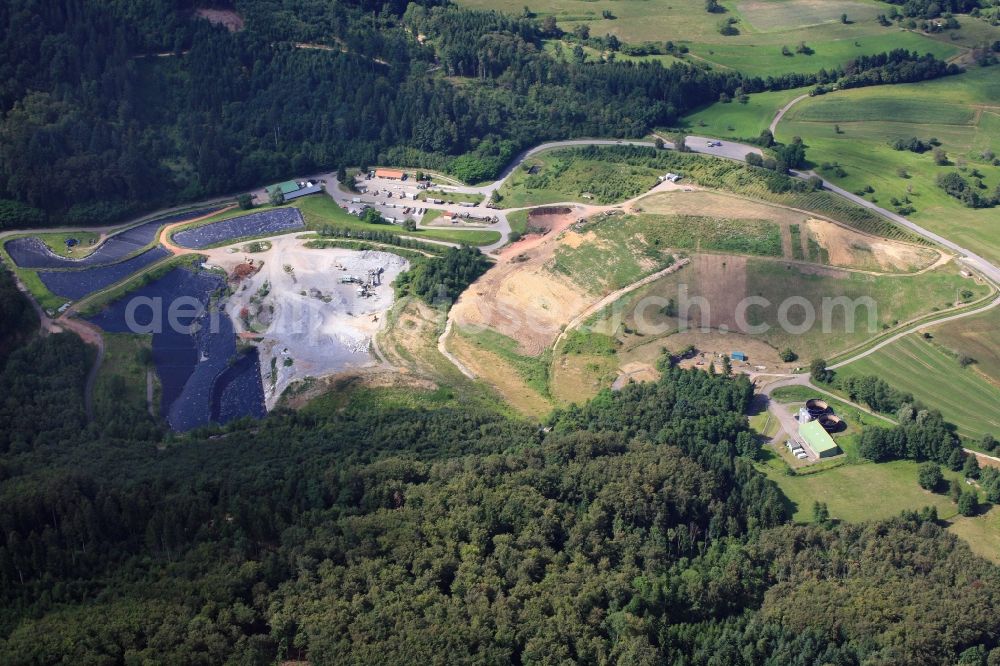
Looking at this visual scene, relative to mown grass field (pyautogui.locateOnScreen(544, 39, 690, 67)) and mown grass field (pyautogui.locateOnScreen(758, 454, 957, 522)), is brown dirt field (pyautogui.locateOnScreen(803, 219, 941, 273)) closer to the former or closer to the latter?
mown grass field (pyautogui.locateOnScreen(758, 454, 957, 522))

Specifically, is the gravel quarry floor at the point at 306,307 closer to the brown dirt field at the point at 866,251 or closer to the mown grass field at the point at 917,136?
the brown dirt field at the point at 866,251

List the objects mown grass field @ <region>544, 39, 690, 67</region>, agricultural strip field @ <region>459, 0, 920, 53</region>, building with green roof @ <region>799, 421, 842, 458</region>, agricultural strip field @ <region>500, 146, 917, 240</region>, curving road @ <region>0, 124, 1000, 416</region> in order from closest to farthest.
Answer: building with green roof @ <region>799, 421, 842, 458</region>
curving road @ <region>0, 124, 1000, 416</region>
agricultural strip field @ <region>500, 146, 917, 240</region>
mown grass field @ <region>544, 39, 690, 67</region>
agricultural strip field @ <region>459, 0, 920, 53</region>

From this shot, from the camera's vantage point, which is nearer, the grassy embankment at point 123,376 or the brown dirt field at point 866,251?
the grassy embankment at point 123,376

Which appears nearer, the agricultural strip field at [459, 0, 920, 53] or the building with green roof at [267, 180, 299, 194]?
the building with green roof at [267, 180, 299, 194]

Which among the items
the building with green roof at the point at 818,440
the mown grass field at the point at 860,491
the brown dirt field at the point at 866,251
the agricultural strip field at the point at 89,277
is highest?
the brown dirt field at the point at 866,251

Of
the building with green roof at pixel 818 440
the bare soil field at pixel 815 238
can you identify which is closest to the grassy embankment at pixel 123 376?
the bare soil field at pixel 815 238

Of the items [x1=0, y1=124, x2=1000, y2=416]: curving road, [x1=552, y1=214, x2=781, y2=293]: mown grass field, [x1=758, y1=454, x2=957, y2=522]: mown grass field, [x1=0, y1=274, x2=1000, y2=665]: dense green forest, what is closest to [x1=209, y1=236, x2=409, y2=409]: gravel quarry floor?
[x1=0, y1=124, x2=1000, y2=416]: curving road

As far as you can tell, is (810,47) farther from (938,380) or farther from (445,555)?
(445,555)
